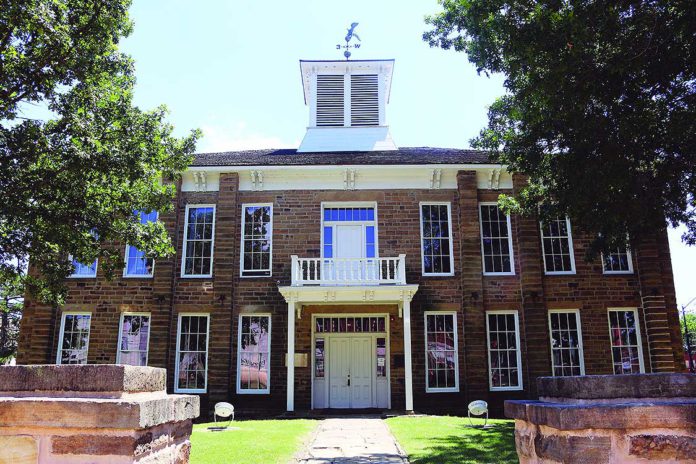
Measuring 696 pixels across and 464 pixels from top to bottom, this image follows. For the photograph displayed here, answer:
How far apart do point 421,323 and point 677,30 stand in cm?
1063

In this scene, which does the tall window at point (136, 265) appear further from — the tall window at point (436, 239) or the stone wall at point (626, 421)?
the stone wall at point (626, 421)

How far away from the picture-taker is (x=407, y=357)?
15.9 m

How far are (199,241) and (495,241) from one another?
Answer: 9.42 meters

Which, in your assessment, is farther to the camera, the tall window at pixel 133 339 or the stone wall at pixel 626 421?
the tall window at pixel 133 339

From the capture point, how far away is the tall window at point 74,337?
1750 cm

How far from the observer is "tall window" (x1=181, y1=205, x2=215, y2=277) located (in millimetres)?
18047

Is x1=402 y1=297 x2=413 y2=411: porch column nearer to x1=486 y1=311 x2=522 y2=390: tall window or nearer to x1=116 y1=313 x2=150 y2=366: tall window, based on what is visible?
x1=486 y1=311 x2=522 y2=390: tall window

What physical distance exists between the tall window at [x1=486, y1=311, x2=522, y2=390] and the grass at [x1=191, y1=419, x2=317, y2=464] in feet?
20.3

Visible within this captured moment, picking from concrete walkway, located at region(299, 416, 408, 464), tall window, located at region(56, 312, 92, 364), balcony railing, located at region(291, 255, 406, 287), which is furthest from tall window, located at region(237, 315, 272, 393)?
tall window, located at region(56, 312, 92, 364)

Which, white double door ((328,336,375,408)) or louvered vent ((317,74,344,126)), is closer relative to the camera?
white double door ((328,336,375,408))

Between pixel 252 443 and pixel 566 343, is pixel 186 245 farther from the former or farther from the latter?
pixel 566 343

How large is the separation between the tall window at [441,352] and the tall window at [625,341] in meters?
4.81

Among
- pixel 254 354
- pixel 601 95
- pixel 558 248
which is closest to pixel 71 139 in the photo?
pixel 254 354

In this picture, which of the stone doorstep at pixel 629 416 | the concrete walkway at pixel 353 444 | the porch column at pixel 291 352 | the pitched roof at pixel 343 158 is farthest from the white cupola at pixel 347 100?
the stone doorstep at pixel 629 416
